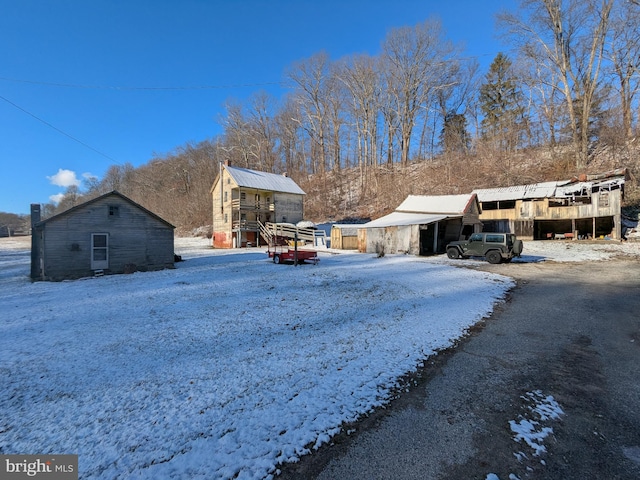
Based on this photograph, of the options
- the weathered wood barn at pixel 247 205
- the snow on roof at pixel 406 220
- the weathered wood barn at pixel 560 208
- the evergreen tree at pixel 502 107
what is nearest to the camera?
the snow on roof at pixel 406 220

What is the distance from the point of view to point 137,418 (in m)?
3.19

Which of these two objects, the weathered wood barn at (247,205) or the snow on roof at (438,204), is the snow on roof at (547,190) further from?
the weathered wood barn at (247,205)

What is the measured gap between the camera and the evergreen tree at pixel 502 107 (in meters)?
38.2

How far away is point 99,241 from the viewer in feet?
45.9

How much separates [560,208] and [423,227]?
1506cm

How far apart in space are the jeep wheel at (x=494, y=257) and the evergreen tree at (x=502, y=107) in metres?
30.2

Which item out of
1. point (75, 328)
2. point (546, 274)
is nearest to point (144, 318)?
point (75, 328)

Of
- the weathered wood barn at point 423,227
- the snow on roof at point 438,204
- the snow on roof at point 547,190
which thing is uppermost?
the snow on roof at point 547,190

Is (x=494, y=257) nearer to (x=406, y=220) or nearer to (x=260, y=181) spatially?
(x=406, y=220)

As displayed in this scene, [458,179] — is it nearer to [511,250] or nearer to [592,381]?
[511,250]

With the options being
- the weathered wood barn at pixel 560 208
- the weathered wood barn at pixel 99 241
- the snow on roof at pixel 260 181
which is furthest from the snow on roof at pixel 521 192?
the weathered wood barn at pixel 99 241

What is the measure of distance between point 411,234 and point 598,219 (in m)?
20.4

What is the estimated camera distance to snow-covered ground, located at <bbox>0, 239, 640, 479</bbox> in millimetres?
2768

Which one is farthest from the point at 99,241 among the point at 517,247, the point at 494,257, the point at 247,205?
the point at 517,247
